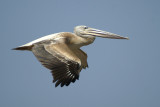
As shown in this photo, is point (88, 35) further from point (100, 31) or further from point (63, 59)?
point (63, 59)

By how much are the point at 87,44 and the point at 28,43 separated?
83.6 inches

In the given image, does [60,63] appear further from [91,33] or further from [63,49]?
[91,33]

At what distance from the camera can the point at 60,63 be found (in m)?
12.9

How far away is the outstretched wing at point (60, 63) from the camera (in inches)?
504

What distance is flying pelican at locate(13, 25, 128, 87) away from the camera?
12.9 metres

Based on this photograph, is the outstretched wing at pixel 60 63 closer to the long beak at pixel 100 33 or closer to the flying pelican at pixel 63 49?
the flying pelican at pixel 63 49

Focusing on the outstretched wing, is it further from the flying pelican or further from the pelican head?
the pelican head

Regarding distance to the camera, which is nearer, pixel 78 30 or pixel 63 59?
pixel 63 59

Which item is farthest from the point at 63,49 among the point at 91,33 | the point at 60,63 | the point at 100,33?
the point at 100,33

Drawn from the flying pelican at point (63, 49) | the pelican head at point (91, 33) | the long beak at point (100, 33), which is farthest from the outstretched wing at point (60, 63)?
the long beak at point (100, 33)

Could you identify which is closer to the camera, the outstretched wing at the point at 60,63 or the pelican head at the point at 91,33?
the outstretched wing at the point at 60,63

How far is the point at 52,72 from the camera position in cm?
1268

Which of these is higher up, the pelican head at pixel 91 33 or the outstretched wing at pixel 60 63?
the pelican head at pixel 91 33

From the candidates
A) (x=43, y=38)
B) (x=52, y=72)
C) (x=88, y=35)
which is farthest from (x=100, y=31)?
(x=52, y=72)
